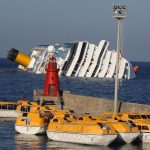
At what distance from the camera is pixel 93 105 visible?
206 ft

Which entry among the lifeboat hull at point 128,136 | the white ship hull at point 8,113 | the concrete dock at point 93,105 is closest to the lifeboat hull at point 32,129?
the lifeboat hull at point 128,136

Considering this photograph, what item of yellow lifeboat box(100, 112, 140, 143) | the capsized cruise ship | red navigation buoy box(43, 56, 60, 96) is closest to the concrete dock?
red navigation buoy box(43, 56, 60, 96)

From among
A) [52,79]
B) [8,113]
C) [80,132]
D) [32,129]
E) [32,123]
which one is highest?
[52,79]

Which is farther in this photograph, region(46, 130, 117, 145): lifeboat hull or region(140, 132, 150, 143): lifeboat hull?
region(140, 132, 150, 143): lifeboat hull

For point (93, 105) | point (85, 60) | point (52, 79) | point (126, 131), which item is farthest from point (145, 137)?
point (85, 60)

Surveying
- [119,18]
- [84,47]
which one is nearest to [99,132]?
[119,18]

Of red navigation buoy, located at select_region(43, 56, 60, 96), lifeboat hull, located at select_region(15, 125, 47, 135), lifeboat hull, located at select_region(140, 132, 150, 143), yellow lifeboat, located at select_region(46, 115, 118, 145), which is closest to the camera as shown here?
yellow lifeboat, located at select_region(46, 115, 118, 145)

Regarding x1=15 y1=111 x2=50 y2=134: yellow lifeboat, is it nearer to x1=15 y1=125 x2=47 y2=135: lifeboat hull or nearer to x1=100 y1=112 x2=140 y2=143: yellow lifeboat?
x1=15 y1=125 x2=47 y2=135: lifeboat hull

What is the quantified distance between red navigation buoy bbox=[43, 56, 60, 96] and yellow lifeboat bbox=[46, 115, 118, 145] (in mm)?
20418

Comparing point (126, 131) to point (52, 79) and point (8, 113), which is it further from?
point (52, 79)

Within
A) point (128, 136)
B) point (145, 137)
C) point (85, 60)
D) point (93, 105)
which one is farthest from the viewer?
point (85, 60)

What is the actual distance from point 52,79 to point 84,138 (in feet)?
74.9

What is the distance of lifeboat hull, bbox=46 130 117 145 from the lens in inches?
1806

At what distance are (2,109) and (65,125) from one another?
1838cm
